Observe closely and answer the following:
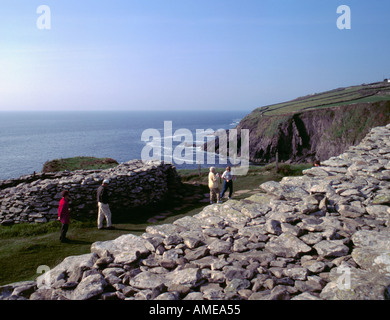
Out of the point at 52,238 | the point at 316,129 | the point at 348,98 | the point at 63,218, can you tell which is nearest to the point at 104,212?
the point at 63,218

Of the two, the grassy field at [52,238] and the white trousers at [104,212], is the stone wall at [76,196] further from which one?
the white trousers at [104,212]

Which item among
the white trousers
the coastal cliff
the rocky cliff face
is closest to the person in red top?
the white trousers

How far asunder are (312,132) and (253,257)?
65.7 m

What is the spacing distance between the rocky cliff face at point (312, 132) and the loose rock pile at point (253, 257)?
53.3m

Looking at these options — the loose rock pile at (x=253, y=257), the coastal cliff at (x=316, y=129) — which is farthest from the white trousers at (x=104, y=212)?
the coastal cliff at (x=316, y=129)

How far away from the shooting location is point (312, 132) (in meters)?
65.7

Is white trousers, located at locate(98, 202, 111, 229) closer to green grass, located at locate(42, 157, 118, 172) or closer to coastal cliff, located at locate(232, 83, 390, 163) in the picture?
green grass, located at locate(42, 157, 118, 172)

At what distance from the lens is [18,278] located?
8.22m

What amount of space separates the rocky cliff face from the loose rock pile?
5325 centimetres

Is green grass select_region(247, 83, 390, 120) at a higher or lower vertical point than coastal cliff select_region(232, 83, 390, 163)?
higher

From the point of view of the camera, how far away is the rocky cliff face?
2178 inches

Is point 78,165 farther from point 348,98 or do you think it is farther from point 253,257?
point 348,98
